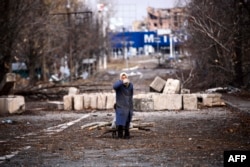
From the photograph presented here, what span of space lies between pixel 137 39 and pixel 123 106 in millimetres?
102261

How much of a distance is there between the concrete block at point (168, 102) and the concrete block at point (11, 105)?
6.01 m

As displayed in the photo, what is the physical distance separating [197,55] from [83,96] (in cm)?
1805

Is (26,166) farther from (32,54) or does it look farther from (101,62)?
(101,62)

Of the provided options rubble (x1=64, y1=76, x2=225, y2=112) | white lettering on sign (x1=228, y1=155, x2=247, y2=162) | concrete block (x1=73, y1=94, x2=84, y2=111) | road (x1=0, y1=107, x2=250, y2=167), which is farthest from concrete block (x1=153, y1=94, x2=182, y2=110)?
white lettering on sign (x1=228, y1=155, x2=247, y2=162)

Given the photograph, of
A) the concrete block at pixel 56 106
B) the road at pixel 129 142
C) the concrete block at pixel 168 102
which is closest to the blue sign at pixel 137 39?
the concrete block at pixel 56 106

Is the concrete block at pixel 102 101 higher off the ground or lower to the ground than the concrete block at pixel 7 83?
lower

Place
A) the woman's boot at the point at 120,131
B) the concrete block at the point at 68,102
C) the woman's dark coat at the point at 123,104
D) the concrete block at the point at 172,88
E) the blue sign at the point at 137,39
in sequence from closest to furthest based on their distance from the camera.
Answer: the woman's dark coat at the point at 123,104, the woman's boot at the point at 120,131, the concrete block at the point at 68,102, the concrete block at the point at 172,88, the blue sign at the point at 137,39

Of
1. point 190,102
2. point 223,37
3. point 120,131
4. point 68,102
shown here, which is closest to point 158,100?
point 190,102

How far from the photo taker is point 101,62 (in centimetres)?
9619

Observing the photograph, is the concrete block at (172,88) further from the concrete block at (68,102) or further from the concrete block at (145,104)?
the concrete block at (68,102)

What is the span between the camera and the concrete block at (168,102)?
25.8 m

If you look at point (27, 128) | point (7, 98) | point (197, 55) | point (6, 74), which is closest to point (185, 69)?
point (197, 55)

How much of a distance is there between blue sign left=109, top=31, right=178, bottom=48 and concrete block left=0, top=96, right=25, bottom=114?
263 feet

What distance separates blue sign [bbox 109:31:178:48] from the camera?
108 meters
